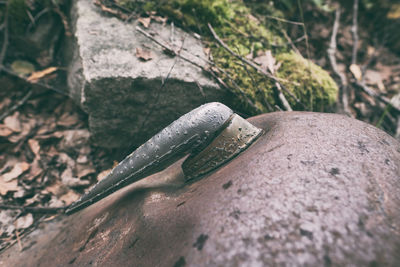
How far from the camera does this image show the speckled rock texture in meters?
0.84

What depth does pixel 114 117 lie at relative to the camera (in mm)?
2252

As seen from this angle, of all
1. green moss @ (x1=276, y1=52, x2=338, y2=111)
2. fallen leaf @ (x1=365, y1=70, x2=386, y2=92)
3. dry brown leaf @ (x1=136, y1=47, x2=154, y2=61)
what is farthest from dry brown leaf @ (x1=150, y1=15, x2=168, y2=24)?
fallen leaf @ (x1=365, y1=70, x2=386, y2=92)

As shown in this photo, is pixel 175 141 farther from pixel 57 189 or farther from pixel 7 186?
pixel 7 186

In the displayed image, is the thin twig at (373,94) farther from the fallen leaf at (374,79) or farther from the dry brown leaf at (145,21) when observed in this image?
the dry brown leaf at (145,21)

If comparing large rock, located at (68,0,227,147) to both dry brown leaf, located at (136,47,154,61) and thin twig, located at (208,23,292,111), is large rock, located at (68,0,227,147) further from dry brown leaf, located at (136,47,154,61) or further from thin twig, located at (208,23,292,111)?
thin twig, located at (208,23,292,111)

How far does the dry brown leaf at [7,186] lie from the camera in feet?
7.09

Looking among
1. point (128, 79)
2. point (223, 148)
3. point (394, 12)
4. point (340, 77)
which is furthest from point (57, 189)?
point (394, 12)

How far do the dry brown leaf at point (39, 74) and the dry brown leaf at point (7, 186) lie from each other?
3.73 feet

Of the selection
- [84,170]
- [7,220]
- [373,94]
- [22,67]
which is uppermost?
[373,94]

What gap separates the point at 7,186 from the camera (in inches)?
86.6

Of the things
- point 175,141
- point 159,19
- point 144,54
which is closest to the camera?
point 175,141

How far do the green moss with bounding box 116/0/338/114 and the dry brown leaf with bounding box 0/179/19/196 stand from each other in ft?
6.92

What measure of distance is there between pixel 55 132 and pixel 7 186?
700 millimetres

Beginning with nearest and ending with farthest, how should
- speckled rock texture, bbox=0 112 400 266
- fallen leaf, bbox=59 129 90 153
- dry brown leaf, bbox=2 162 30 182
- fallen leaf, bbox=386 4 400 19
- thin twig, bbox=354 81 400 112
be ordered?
speckled rock texture, bbox=0 112 400 266
dry brown leaf, bbox=2 162 30 182
fallen leaf, bbox=59 129 90 153
thin twig, bbox=354 81 400 112
fallen leaf, bbox=386 4 400 19
